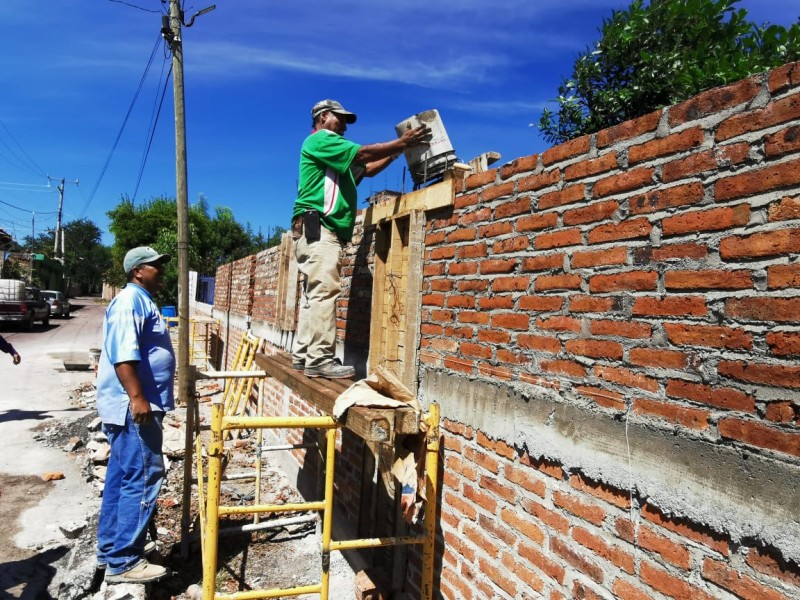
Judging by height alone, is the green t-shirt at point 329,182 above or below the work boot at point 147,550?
above

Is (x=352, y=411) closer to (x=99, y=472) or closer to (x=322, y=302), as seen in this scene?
(x=322, y=302)

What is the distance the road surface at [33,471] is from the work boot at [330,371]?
2809 millimetres

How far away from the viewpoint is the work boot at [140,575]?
11.9 ft

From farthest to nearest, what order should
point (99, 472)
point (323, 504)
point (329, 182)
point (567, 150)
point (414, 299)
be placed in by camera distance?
point (99, 472) → point (329, 182) → point (414, 299) → point (323, 504) → point (567, 150)

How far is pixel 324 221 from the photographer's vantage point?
3.54 metres

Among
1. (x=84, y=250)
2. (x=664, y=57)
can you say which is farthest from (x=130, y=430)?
(x=84, y=250)

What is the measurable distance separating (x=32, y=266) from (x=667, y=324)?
45.4 metres

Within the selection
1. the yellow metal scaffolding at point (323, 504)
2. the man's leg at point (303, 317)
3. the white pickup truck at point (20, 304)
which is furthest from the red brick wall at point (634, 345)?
the white pickup truck at point (20, 304)

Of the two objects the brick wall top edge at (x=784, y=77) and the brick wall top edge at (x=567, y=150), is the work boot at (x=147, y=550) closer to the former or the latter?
the brick wall top edge at (x=567, y=150)

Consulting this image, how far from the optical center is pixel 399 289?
11.5 feet

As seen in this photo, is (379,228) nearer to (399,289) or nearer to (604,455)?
(399,289)

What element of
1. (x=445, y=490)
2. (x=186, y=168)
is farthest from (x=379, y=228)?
(x=186, y=168)

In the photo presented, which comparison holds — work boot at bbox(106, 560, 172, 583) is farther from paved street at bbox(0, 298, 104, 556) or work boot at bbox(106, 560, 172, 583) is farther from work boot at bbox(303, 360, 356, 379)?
work boot at bbox(303, 360, 356, 379)

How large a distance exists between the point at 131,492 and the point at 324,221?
7.52 ft
